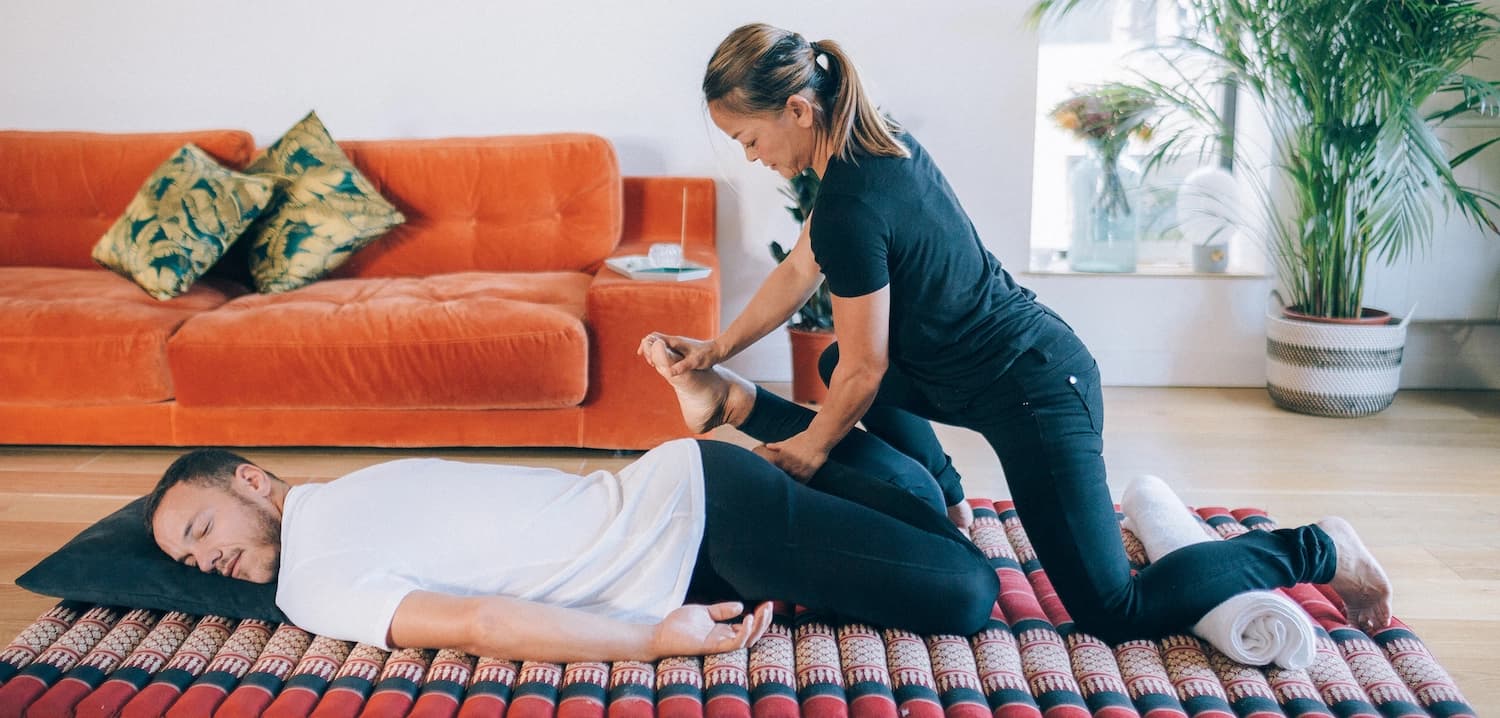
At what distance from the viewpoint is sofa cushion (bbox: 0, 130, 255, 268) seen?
354 centimetres

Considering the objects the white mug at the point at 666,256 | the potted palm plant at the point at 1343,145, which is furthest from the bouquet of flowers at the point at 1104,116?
the white mug at the point at 666,256

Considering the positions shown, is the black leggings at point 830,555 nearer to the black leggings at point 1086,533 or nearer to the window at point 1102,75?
the black leggings at point 1086,533

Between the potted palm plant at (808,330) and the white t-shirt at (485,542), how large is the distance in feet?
5.77

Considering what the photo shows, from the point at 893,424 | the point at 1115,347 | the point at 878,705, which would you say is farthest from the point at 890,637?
the point at 1115,347

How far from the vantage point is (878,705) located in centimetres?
158

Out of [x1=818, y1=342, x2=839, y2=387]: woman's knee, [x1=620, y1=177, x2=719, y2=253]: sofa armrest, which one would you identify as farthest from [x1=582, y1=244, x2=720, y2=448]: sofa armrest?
[x1=818, y1=342, x2=839, y2=387]: woman's knee

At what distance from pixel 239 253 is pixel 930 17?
226 cm

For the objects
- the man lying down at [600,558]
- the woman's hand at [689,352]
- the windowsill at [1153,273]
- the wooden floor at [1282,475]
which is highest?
the windowsill at [1153,273]

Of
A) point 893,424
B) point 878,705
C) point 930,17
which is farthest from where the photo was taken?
point 930,17

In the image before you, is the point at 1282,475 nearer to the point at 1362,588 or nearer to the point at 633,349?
the point at 1362,588

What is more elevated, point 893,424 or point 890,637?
point 893,424

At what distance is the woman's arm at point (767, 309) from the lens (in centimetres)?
209

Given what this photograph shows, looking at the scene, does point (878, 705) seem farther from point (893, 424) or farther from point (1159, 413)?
point (1159, 413)

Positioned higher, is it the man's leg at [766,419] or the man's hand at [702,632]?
the man's leg at [766,419]
